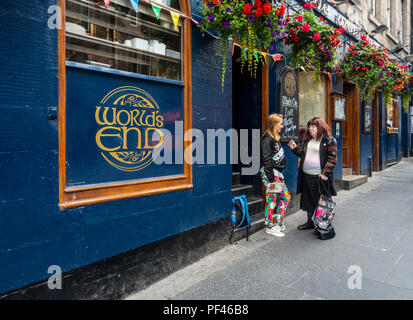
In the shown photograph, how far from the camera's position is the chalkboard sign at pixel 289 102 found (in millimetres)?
5930

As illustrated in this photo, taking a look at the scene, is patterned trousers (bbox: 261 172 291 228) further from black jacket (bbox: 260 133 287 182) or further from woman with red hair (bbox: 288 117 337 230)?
woman with red hair (bbox: 288 117 337 230)

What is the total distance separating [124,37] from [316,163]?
348cm

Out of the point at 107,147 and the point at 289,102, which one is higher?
the point at 289,102

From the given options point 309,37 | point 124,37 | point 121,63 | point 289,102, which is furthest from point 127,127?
point 289,102

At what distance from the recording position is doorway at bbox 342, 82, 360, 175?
984 cm

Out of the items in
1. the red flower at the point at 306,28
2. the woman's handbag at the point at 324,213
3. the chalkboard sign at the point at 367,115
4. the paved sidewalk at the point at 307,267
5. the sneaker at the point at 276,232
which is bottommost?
the paved sidewalk at the point at 307,267

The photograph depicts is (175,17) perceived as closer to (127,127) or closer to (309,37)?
(127,127)

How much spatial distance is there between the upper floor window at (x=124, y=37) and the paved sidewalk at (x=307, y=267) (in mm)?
2459

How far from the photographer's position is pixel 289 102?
20.2ft

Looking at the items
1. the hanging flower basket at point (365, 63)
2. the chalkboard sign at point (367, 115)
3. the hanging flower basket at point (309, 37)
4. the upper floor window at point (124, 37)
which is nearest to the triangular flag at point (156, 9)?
the upper floor window at point (124, 37)

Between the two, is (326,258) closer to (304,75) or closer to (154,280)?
(154,280)

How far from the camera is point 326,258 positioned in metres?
4.03

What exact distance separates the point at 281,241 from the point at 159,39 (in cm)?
339

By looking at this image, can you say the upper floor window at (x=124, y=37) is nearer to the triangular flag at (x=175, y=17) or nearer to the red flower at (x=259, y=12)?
the triangular flag at (x=175, y=17)
